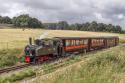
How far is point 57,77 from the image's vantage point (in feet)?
29.6

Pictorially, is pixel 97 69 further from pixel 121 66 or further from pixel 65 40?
pixel 65 40

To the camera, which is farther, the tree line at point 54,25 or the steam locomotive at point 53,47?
the tree line at point 54,25

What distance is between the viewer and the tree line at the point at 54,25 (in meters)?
138

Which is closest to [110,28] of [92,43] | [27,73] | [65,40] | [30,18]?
[30,18]

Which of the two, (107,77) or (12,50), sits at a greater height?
(107,77)

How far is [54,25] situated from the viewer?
553ft

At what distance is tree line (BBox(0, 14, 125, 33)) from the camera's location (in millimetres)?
137875

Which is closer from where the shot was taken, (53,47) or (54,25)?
(53,47)

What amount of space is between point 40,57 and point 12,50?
1112cm

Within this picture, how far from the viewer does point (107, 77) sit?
8.78m

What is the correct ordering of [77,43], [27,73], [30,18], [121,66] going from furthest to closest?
1. [30,18]
2. [77,43]
3. [27,73]
4. [121,66]

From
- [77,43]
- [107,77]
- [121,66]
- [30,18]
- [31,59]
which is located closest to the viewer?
[107,77]

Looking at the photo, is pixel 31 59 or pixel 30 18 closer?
pixel 31 59

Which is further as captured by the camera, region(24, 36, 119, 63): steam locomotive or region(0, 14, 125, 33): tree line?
region(0, 14, 125, 33): tree line
